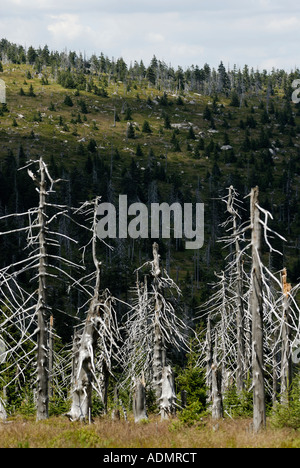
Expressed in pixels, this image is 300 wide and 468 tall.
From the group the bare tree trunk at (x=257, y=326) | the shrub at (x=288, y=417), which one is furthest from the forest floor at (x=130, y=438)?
the shrub at (x=288, y=417)

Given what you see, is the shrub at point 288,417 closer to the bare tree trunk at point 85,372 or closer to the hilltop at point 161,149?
the bare tree trunk at point 85,372

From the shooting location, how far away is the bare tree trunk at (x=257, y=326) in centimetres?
1287

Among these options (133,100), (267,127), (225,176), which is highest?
(133,100)

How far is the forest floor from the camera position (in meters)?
10.6

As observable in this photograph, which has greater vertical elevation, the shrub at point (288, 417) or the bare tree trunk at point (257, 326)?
the bare tree trunk at point (257, 326)

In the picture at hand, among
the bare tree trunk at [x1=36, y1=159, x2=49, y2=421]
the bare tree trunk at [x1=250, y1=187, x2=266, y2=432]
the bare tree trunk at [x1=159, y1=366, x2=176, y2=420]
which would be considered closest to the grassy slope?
the bare tree trunk at [x1=159, y1=366, x2=176, y2=420]

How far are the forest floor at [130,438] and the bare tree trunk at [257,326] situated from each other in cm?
52

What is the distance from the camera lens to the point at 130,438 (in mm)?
11422

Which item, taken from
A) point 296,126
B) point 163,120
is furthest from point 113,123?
point 296,126

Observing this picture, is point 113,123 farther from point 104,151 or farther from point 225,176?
point 225,176

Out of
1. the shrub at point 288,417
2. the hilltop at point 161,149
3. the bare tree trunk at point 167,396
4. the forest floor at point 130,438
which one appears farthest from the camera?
the hilltop at point 161,149

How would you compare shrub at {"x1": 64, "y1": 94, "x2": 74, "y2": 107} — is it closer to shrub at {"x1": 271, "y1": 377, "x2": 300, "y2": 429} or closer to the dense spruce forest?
the dense spruce forest
